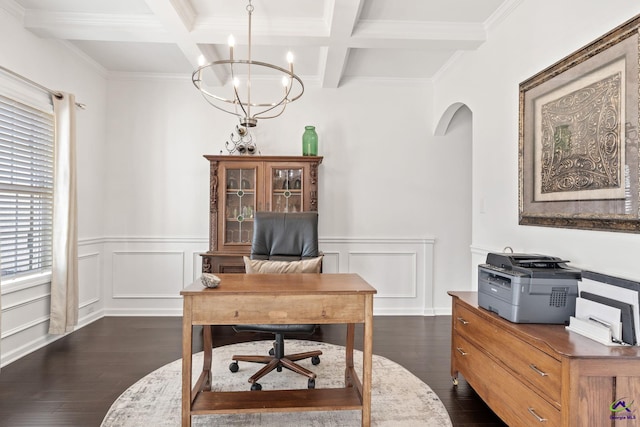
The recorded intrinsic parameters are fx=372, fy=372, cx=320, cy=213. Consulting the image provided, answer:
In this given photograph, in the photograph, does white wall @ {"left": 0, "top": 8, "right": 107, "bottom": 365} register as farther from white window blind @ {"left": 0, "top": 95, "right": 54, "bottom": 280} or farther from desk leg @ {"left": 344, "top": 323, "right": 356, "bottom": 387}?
desk leg @ {"left": 344, "top": 323, "right": 356, "bottom": 387}

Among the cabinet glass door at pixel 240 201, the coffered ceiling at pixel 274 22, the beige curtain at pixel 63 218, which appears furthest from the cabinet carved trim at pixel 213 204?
the beige curtain at pixel 63 218

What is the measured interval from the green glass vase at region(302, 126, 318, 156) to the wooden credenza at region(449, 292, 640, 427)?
2.42 meters

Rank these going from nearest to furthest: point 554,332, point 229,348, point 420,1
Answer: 1. point 554,332
2. point 420,1
3. point 229,348

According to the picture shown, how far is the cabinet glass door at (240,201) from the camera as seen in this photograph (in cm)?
385

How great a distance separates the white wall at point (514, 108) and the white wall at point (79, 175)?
3.70 m

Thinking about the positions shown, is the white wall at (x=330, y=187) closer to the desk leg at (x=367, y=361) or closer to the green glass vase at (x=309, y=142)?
the green glass vase at (x=309, y=142)

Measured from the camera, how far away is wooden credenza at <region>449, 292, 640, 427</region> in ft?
4.57

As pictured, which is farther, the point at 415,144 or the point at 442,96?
the point at 415,144

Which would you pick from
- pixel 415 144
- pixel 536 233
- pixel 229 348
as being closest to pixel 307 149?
pixel 415 144

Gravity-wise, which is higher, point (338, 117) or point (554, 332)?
point (338, 117)

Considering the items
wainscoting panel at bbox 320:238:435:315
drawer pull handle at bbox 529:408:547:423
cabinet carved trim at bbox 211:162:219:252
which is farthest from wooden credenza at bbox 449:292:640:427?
cabinet carved trim at bbox 211:162:219:252

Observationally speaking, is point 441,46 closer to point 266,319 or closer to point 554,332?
point 554,332

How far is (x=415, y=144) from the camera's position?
4.29m

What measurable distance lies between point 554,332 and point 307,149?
9.49 ft
